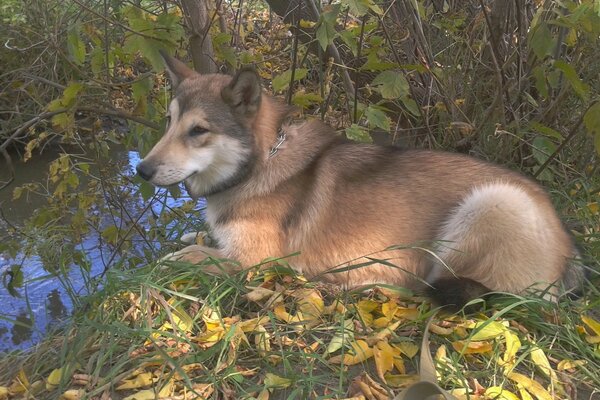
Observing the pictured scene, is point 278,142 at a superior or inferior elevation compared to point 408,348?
superior

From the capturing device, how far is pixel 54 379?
254 cm

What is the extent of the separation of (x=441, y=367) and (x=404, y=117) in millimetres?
2876

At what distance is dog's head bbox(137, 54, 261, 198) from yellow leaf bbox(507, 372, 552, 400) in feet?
5.55

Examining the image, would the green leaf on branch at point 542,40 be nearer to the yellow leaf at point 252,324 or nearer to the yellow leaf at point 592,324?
the yellow leaf at point 592,324

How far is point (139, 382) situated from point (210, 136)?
1317 mm

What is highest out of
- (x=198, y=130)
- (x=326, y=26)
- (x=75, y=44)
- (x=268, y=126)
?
(x=75, y=44)

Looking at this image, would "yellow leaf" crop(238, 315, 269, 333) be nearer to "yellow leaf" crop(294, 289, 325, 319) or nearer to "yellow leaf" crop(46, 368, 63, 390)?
"yellow leaf" crop(294, 289, 325, 319)

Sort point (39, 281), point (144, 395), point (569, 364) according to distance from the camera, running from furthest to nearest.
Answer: point (39, 281) < point (569, 364) < point (144, 395)

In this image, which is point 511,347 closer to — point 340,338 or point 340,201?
point 340,338

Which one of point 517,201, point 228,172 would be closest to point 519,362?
point 517,201

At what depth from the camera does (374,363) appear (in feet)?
8.64

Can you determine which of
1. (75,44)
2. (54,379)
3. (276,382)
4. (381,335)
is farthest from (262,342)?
(75,44)

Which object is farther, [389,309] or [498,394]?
[389,309]

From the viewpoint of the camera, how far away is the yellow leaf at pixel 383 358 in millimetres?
2539
